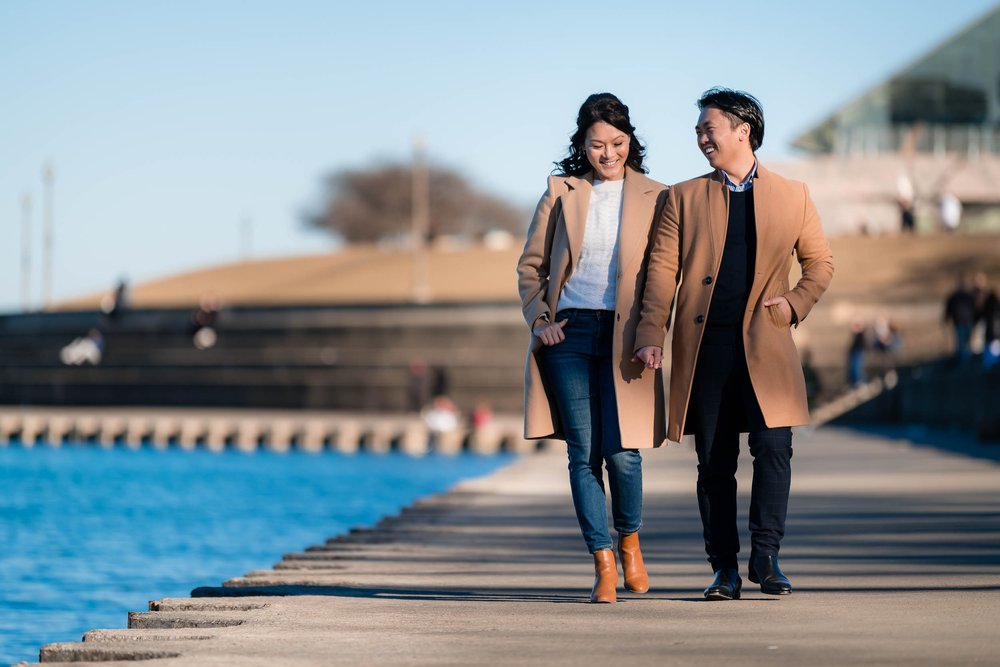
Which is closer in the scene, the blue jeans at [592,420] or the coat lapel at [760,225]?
the coat lapel at [760,225]

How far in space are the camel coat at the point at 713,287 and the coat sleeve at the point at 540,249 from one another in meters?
0.47

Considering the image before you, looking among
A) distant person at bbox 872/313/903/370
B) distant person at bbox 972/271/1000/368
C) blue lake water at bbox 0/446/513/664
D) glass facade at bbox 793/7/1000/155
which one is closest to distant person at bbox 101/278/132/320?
blue lake water at bbox 0/446/513/664

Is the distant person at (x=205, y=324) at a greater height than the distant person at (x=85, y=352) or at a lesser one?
greater

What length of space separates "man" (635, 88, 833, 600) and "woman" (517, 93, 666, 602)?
12 cm

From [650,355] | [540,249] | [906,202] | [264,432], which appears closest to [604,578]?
[650,355]

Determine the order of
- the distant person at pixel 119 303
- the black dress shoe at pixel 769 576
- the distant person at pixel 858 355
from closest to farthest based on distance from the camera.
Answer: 1. the black dress shoe at pixel 769 576
2. the distant person at pixel 858 355
3. the distant person at pixel 119 303

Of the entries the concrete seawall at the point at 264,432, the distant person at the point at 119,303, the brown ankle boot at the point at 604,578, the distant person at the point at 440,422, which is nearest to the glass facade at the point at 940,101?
the distant person at the point at 119,303

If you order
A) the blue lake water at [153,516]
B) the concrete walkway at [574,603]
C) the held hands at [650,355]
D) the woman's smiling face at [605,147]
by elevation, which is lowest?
→ the blue lake water at [153,516]

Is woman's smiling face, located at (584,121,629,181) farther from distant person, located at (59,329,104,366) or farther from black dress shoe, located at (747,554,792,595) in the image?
distant person, located at (59,329,104,366)

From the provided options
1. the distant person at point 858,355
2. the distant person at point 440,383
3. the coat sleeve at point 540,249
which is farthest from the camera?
the distant person at point 440,383

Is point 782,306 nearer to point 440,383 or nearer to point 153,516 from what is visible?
point 153,516

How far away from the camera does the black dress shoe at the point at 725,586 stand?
685cm

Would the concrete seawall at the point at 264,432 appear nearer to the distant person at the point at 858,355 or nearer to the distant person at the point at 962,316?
the distant person at the point at 858,355

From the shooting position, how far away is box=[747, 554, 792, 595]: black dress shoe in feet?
22.9
